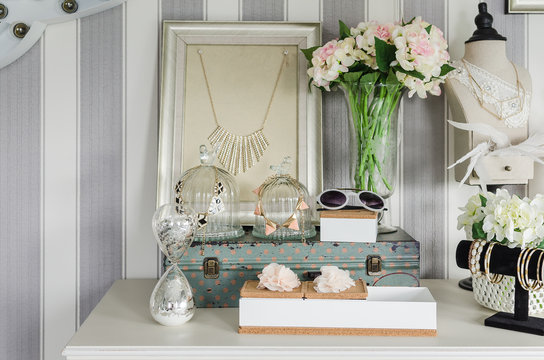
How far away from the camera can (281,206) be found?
1.35m

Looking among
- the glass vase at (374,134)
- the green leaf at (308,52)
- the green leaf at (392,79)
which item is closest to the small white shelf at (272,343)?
the glass vase at (374,134)

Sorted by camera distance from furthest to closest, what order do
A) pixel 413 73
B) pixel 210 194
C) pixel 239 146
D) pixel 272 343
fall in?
pixel 239 146 → pixel 210 194 → pixel 413 73 → pixel 272 343

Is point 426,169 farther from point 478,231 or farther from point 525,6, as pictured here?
point 525,6

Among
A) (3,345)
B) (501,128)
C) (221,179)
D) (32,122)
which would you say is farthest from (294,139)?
(3,345)

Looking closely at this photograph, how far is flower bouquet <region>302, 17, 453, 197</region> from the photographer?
125 cm

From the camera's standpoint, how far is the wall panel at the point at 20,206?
1552 millimetres

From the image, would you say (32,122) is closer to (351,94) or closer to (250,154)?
(250,154)

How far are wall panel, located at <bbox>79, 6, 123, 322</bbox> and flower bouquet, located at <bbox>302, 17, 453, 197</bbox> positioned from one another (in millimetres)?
595

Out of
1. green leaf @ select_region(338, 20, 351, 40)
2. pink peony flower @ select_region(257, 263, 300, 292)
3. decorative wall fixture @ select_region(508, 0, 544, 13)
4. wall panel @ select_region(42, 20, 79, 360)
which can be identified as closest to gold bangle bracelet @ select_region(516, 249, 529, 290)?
pink peony flower @ select_region(257, 263, 300, 292)

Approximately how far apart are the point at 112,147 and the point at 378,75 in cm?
82

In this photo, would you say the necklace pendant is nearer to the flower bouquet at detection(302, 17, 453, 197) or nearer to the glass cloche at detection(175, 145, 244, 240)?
the glass cloche at detection(175, 145, 244, 240)

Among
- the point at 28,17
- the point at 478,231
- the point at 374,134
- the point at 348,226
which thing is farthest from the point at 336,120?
the point at 28,17

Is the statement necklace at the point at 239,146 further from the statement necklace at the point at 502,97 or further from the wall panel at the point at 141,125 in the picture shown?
the statement necklace at the point at 502,97

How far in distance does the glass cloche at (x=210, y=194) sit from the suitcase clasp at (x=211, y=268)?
94 millimetres
